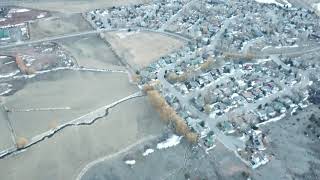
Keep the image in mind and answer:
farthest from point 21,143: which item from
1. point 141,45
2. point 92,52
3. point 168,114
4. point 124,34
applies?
point 124,34

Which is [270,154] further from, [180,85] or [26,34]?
[26,34]

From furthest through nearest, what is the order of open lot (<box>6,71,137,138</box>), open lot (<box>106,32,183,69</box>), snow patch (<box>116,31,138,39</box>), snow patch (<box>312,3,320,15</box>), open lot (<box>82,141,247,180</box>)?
1. snow patch (<box>312,3,320,15</box>)
2. snow patch (<box>116,31,138,39</box>)
3. open lot (<box>106,32,183,69</box>)
4. open lot (<box>6,71,137,138</box>)
5. open lot (<box>82,141,247,180</box>)

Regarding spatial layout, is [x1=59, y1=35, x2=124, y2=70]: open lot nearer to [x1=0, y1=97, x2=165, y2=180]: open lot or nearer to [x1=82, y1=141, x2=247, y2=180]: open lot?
[x1=0, y1=97, x2=165, y2=180]: open lot

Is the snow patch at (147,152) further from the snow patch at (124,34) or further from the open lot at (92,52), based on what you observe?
the snow patch at (124,34)

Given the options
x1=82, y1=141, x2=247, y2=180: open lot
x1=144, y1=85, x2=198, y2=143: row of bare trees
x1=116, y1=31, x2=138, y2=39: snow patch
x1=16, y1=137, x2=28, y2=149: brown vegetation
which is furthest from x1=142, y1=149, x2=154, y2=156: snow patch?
x1=116, y1=31, x2=138, y2=39: snow patch

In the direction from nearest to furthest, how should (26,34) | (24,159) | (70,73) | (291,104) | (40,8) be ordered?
(24,159) < (291,104) < (70,73) < (26,34) < (40,8)

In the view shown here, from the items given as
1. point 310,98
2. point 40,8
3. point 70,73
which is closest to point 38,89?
point 70,73
